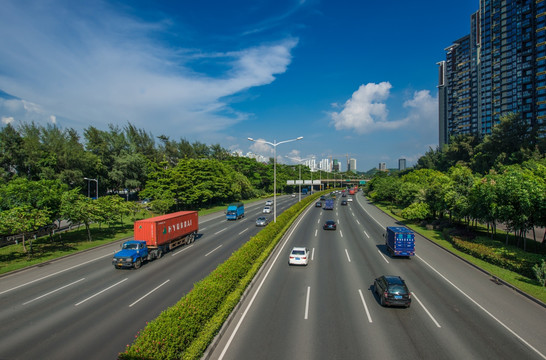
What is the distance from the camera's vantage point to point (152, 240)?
989 inches

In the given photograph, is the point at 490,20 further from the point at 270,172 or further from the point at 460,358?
the point at 460,358

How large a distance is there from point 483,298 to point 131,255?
24600 millimetres

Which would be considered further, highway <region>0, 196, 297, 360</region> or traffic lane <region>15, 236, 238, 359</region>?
highway <region>0, 196, 297, 360</region>

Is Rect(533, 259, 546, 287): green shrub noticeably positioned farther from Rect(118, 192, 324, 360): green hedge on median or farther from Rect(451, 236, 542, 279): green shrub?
Rect(118, 192, 324, 360): green hedge on median

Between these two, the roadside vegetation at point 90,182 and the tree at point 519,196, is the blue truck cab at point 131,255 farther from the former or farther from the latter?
the tree at point 519,196

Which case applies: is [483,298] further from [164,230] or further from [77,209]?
[77,209]

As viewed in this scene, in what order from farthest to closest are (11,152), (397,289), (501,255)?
1. (11,152)
2. (501,255)
3. (397,289)

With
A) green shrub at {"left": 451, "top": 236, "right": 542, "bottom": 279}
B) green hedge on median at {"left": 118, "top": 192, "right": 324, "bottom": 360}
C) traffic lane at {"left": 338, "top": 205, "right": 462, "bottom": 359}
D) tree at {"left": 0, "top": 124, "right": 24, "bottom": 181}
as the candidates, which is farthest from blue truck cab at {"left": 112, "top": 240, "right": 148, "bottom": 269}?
tree at {"left": 0, "top": 124, "right": 24, "bottom": 181}

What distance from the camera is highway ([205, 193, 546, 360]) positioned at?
11.3 meters

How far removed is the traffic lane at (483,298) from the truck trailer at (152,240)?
21.0m

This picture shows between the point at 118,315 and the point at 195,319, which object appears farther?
the point at 118,315

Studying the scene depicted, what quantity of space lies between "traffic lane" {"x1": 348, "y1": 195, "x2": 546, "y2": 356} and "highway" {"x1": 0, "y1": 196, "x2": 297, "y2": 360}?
1548 centimetres

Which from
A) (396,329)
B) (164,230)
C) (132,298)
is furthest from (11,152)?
(396,329)

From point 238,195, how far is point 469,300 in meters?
70.7
